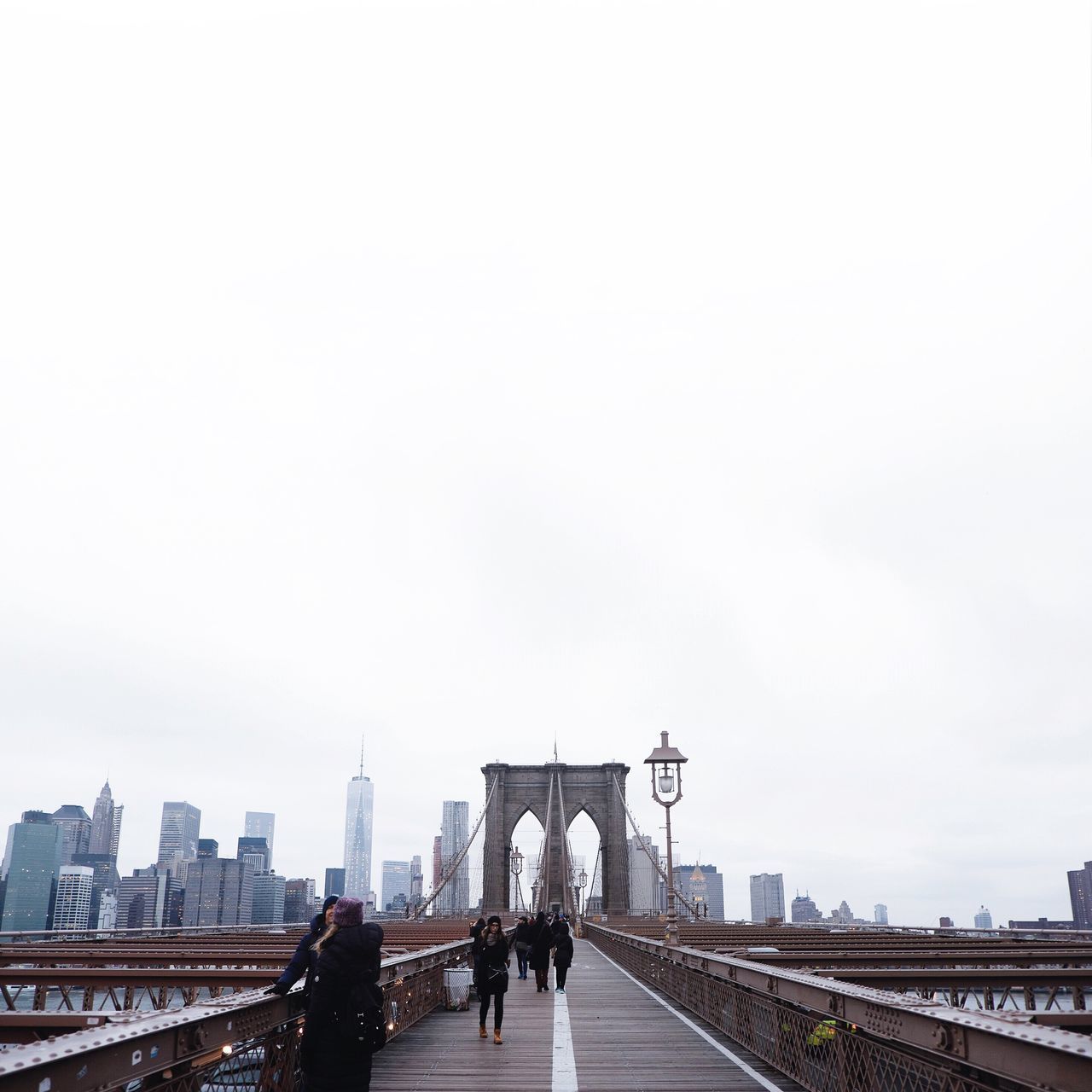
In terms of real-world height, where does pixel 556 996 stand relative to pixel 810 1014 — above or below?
below

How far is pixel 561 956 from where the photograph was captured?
1819 centimetres

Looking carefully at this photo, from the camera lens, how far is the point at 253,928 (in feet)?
114

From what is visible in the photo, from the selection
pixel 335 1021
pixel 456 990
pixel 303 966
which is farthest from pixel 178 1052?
pixel 456 990

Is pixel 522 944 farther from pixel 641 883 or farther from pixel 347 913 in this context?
pixel 641 883

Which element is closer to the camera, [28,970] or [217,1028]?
[217,1028]

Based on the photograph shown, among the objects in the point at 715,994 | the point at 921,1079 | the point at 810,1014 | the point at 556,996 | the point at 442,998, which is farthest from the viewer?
the point at 556,996

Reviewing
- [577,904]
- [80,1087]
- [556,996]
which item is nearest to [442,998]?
[556,996]

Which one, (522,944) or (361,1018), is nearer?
(361,1018)

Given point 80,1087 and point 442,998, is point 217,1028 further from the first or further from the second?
point 442,998

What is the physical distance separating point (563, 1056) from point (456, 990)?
553cm

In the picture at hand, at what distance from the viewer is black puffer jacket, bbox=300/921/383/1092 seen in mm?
6012

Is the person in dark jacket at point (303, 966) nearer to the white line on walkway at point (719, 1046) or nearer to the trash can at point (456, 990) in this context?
the white line on walkway at point (719, 1046)

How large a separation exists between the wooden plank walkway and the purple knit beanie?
10.3ft

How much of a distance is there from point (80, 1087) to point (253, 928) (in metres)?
33.5
